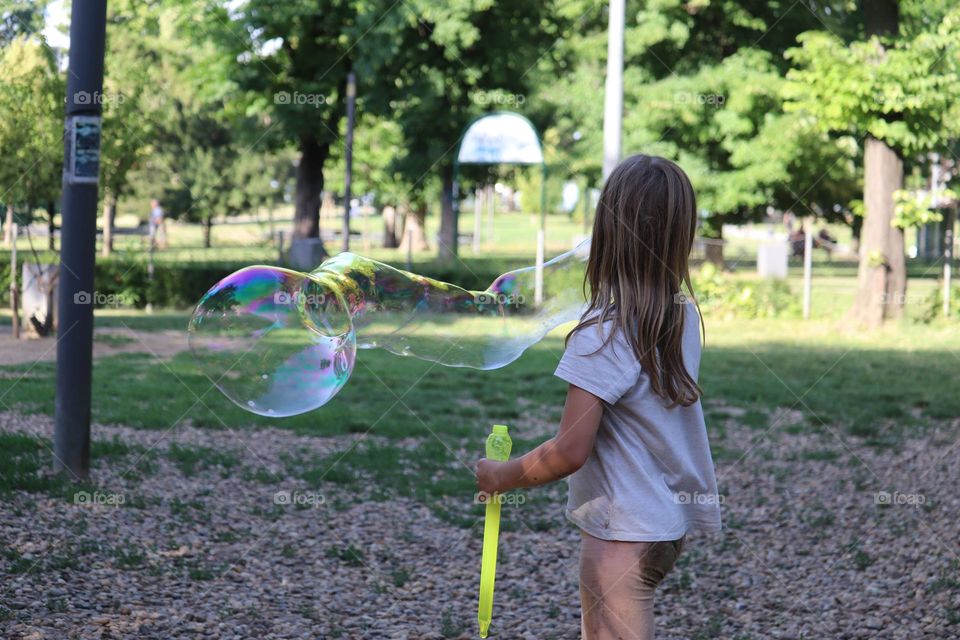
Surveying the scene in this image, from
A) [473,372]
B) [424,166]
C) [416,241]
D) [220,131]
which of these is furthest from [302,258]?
[416,241]

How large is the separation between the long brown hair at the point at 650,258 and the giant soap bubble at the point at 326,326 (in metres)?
1.64

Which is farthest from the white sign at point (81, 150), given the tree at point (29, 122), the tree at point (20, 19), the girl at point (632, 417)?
the tree at point (20, 19)

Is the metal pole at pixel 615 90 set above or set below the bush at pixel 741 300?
above

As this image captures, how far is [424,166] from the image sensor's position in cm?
2638

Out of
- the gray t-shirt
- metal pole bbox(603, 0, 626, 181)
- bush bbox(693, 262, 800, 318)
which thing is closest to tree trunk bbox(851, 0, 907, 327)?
bush bbox(693, 262, 800, 318)

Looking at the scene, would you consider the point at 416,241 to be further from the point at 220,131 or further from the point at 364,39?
the point at 364,39

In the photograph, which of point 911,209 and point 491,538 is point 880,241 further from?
point 491,538

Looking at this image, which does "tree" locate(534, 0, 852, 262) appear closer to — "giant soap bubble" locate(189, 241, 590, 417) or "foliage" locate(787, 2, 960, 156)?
"foliage" locate(787, 2, 960, 156)

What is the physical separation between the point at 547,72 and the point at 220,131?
553 inches

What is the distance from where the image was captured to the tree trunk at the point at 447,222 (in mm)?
28311

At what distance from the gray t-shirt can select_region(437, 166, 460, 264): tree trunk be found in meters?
24.6

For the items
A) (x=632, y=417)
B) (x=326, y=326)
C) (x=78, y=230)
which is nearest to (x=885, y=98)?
(x=78, y=230)

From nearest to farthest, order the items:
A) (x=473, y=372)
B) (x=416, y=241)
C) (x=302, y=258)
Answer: (x=473, y=372), (x=302, y=258), (x=416, y=241)

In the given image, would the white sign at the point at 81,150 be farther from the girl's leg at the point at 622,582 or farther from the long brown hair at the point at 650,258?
the girl's leg at the point at 622,582
